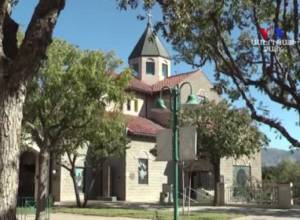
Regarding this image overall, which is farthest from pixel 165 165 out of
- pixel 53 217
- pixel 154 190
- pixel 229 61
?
pixel 229 61

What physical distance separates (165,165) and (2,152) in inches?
1450

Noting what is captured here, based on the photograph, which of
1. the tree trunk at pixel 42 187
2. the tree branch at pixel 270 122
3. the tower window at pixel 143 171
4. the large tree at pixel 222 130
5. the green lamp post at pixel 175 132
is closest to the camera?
the green lamp post at pixel 175 132

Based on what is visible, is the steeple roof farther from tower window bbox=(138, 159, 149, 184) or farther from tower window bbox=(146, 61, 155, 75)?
tower window bbox=(138, 159, 149, 184)

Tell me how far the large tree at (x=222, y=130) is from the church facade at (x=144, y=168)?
11.5ft

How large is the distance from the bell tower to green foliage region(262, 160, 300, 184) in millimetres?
18268

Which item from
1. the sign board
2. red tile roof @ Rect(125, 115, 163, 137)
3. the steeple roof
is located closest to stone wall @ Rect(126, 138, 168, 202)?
red tile roof @ Rect(125, 115, 163, 137)

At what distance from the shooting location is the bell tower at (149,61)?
5225 cm

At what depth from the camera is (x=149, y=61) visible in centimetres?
5297

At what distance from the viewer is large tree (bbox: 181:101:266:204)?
109ft

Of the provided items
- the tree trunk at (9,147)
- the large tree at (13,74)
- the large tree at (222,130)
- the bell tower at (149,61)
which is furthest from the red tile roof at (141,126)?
the tree trunk at (9,147)

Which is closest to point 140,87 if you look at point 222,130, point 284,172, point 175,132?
point 222,130

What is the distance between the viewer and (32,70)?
882 cm

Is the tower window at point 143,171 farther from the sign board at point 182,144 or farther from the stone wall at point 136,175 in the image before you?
the sign board at point 182,144

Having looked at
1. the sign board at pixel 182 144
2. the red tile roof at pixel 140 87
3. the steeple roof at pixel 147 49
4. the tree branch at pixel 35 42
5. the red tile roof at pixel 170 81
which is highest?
the steeple roof at pixel 147 49
